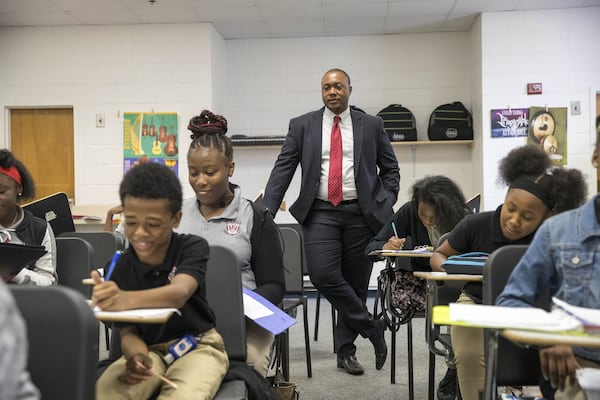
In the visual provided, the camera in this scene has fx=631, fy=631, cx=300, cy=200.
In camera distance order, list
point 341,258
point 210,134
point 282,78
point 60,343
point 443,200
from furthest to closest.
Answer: point 282,78 → point 341,258 → point 443,200 → point 210,134 → point 60,343

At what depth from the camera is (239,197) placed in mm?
2098

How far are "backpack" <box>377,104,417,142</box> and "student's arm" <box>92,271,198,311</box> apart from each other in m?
4.86

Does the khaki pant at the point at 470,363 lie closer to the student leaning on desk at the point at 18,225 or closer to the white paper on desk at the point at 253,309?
the white paper on desk at the point at 253,309

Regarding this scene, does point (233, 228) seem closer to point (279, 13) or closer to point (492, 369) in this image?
point (492, 369)

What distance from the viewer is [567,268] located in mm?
1444

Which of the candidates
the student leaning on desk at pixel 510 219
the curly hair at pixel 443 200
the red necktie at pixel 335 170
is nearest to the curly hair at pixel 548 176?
the student leaning on desk at pixel 510 219

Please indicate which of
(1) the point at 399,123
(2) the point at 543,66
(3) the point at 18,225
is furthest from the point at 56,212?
(2) the point at 543,66

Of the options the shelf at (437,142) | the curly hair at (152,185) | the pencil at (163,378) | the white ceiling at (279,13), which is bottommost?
the pencil at (163,378)

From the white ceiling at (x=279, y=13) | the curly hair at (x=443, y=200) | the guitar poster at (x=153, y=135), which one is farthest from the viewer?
the guitar poster at (x=153, y=135)

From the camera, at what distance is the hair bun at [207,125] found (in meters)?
2.20

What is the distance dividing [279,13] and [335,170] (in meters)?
2.81

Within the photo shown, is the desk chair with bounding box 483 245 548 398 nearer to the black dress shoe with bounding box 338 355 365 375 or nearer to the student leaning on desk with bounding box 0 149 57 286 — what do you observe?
the student leaning on desk with bounding box 0 149 57 286

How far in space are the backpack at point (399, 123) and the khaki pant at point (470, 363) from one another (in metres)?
→ 4.18

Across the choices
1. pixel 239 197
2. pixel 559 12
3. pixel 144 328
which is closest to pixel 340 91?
pixel 239 197
